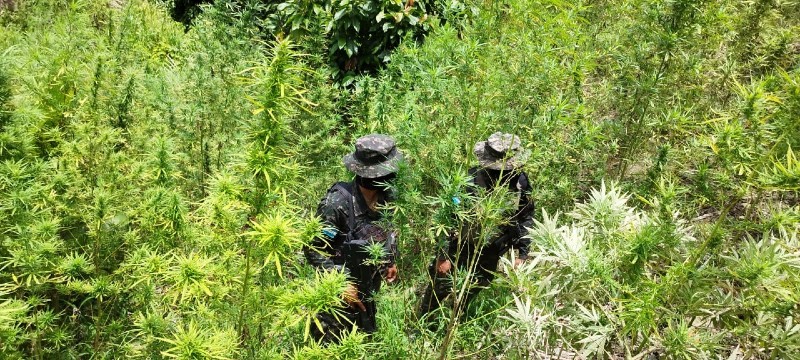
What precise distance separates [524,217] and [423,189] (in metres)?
0.68

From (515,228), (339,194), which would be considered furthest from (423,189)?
(515,228)

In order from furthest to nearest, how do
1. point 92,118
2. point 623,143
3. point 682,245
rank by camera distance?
point 623,143 < point 92,118 < point 682,245

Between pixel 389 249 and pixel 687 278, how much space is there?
4.13ft

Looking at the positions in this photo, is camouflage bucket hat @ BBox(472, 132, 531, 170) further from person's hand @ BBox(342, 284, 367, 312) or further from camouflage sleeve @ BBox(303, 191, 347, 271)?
person's hand @ BBox(342, 284, 367, 312)

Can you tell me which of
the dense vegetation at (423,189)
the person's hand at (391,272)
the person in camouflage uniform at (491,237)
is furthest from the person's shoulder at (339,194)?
the person in camouflage uniform at (491,237)

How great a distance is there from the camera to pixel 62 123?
2.87 meters

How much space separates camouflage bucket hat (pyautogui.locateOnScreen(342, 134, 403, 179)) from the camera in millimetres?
2432

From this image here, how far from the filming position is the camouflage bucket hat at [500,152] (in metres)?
2.31

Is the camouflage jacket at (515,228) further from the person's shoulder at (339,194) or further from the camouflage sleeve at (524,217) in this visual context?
the person's shoulder at (339,194)

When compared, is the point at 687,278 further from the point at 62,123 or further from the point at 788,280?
the point at 62,123


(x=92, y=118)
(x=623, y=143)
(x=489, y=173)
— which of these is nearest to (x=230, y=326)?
(x=92, y=118)

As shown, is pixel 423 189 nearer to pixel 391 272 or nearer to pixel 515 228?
pixel 391 272

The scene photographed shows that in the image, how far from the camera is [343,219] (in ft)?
8.48

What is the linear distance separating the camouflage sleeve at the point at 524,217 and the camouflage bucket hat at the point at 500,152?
293mm
